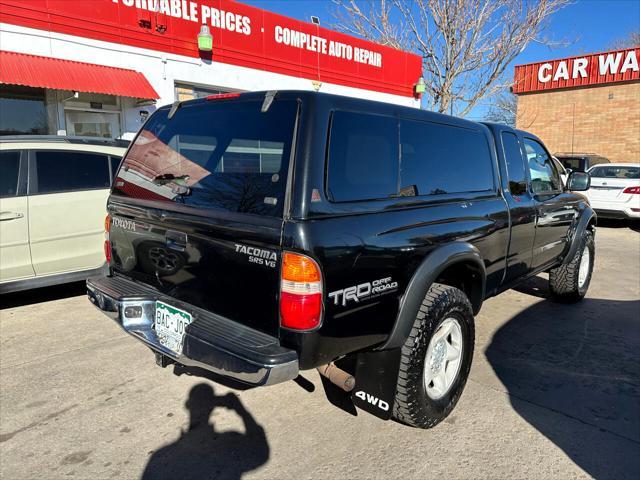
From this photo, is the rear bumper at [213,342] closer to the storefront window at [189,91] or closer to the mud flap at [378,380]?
the mud flap at [378,380]

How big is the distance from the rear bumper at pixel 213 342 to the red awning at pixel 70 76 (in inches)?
250

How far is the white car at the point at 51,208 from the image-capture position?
467 centimetres

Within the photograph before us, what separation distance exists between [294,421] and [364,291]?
1.19 meters

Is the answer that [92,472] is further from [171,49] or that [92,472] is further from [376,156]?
[171,49]

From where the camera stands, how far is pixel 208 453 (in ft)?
8.68

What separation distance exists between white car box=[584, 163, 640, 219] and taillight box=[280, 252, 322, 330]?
11.1m

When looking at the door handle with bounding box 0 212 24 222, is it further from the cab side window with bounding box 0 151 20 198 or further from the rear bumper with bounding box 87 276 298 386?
the rear bumper with bounding box 87 276 298 386

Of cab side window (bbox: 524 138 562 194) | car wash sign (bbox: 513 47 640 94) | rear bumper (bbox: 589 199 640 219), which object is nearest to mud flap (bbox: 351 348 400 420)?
cab side window (bbox: 524 138 562 194)

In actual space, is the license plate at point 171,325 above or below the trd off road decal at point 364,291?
below

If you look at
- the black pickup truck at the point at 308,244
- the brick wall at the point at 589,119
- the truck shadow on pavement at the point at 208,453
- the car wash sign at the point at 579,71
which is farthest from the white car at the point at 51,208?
the car wash sign at the point at 579,71

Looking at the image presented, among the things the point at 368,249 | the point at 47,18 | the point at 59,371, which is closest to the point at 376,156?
the point at 368,249

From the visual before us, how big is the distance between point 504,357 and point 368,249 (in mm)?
2280

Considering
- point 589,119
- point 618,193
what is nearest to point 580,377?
point 618,193

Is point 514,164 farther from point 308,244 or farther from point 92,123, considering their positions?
point 92,123
